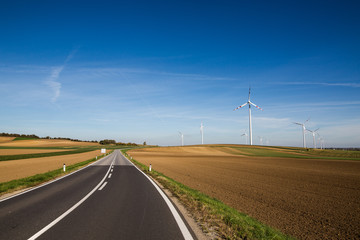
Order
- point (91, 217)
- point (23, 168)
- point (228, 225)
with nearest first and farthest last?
point (228, 225) < point (91, 217) < point (23, 168)

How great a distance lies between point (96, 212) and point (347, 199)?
1206 centimetres

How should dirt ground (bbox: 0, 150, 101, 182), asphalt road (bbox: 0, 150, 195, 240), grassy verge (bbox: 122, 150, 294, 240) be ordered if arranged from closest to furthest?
asphalt road (bbox: 0, 150, 195, 240) → grassy verge (bbox: 122, 150, 294, 240) → dirt ground (bbox: 0, 150, 101, 182)

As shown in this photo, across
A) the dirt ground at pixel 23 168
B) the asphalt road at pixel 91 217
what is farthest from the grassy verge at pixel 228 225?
the dirt ground at pixel 23 168

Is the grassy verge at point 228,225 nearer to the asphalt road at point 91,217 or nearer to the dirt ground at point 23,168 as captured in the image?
the asphalt road at point 91,217

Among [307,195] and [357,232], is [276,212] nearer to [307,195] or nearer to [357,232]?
[357,232]

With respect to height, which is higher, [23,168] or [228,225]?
[228,225]

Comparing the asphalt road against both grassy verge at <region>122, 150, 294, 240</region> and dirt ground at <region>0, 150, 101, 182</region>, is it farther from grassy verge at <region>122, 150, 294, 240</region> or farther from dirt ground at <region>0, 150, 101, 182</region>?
dirt ground at <region>0, 150, 101, 182</region>

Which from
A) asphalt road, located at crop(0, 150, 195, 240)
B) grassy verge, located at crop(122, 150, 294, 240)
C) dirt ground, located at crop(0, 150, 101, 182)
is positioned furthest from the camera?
dirt ground, located at crop(0, 150, 101, 182)

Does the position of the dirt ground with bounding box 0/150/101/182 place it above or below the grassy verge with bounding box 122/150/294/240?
below

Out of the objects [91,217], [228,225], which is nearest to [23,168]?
[91,217]

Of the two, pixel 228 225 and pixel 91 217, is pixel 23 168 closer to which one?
pixel 91 217

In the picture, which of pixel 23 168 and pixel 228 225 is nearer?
pixel 228 225

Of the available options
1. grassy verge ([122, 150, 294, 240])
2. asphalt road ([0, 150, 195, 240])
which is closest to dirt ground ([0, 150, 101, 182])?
asphalt road ([0, 150, 195, 240])

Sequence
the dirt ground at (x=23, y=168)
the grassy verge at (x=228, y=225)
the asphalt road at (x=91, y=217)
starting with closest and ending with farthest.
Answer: the asphalt road at (x=91, y=217) < the grassy verge at (x=228, y=225) < the dirt ground at (x=23, y=168)
